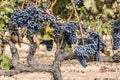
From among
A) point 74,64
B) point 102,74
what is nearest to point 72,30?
point 102,74

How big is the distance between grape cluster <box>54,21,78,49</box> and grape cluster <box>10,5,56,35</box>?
0.25 metres

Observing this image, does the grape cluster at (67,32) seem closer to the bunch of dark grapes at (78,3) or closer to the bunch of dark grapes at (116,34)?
the bunch of dark grapes at (78,3)

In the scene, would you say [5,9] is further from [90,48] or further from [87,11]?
[90,48]

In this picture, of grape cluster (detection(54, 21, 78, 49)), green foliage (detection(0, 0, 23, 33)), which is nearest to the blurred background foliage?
green foliage (detection(0, 0, 23, 33))

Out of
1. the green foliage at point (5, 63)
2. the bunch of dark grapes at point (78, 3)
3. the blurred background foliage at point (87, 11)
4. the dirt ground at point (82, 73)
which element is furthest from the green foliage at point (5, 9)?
the dirt ground at point (82, 73)

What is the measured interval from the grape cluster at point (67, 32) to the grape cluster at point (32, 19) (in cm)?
25

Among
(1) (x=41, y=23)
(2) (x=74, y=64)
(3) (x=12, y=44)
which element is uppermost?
(1) (x=41, y=23)

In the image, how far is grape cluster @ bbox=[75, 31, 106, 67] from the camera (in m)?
2.88

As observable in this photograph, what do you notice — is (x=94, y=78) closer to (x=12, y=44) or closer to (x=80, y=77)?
(x=80, y=77)

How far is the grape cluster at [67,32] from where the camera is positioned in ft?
9.39

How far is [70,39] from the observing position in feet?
→ 9.91

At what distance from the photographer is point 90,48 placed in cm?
292

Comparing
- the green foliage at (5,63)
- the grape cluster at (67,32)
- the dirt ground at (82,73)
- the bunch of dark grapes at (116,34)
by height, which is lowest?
the dirt ground at (82,73)

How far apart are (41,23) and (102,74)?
1036 centimetres
